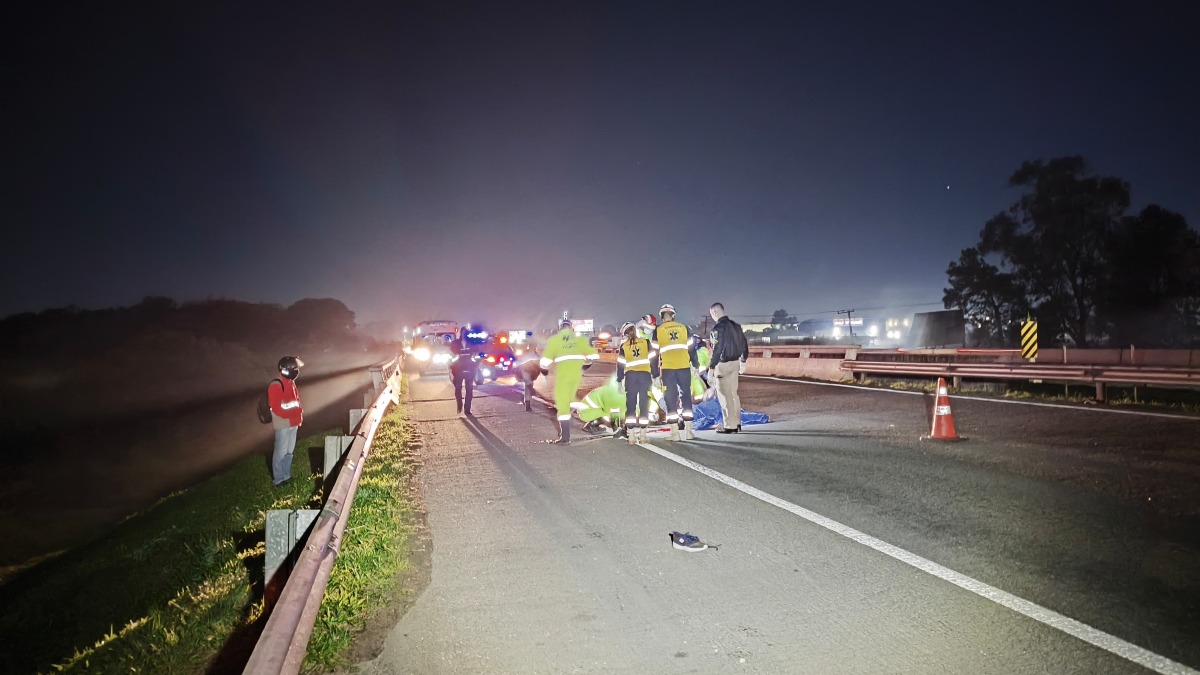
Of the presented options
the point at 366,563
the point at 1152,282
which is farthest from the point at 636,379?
the point at 1152,282

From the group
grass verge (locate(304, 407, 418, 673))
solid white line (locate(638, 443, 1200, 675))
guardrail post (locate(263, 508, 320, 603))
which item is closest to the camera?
solid white line (locate(638, 443, 1200, 675))

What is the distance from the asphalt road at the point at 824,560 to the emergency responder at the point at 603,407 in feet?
7.46

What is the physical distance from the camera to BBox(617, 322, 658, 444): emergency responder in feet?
35.4

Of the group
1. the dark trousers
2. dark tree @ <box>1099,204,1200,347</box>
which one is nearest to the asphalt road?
the dark trousers

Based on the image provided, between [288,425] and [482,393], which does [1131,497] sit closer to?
[288,425]

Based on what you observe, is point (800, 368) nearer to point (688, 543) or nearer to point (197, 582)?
point (688, 543)

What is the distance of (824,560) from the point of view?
17.2ft

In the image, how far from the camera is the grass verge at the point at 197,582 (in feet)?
14.6

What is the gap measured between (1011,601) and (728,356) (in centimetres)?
685

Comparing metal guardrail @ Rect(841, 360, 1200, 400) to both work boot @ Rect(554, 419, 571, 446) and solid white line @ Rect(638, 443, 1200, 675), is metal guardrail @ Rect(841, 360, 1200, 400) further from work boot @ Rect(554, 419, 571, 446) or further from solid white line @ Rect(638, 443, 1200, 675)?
work boot @ Rect(554, 419, 571, 446)

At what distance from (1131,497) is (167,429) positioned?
42.3 metres

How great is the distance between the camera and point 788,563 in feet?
17.1

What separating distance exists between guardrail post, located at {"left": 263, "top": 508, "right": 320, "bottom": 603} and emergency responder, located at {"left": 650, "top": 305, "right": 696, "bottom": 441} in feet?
23.6

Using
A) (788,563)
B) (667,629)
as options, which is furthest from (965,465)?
(667,629)
